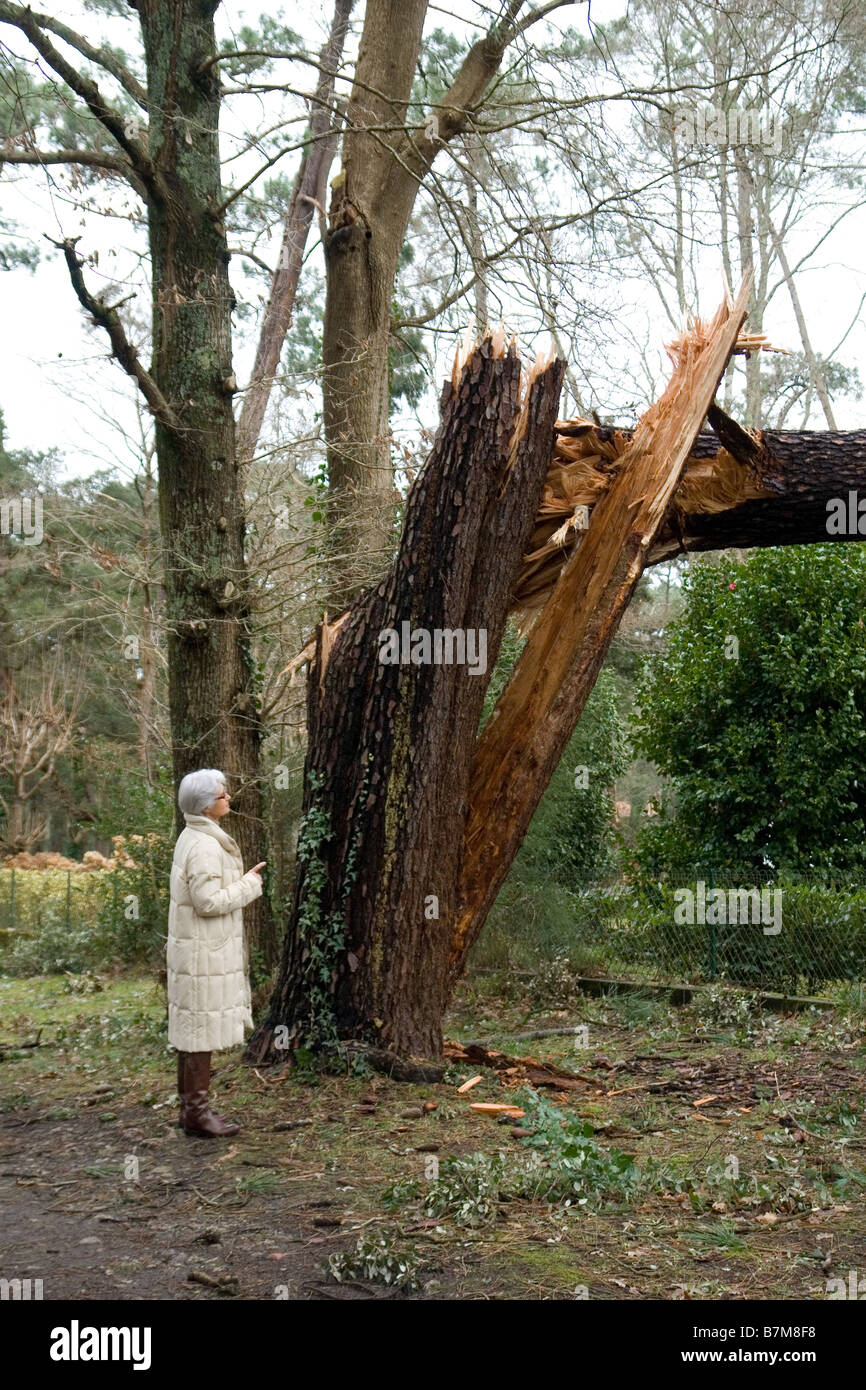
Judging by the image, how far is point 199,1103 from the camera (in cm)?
622

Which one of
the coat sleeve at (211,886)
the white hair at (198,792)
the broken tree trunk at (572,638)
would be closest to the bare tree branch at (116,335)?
the broken tree trunk at (572,638)

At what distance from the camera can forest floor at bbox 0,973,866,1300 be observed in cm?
437

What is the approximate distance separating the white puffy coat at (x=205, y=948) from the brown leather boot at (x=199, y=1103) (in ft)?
0.28

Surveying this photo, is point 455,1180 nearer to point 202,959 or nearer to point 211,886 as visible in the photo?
point 202,959

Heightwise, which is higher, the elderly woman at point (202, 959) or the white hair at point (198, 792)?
the white hair at point (198, 792)

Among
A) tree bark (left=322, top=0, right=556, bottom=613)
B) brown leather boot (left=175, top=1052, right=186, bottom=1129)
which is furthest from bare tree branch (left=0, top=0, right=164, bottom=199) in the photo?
brown leather boot (left=175, top=1052, right=186, bottom=1129)

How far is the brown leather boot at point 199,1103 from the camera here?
6156mm

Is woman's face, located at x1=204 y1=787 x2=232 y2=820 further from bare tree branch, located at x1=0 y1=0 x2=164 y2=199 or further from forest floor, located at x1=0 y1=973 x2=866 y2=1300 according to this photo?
bare tree branch, located at x1=0 y1=0 x2=164 y2=199

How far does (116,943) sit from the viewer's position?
14445 millimetres

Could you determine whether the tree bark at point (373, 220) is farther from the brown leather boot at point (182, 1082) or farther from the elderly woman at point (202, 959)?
the brown leather boot at point (182, 1082)

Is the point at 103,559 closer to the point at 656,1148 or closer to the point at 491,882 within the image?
the point at 491,882

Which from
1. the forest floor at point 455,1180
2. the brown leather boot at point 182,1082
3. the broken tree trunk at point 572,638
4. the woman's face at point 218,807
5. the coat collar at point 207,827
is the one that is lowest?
the forest floor at point 455,1180

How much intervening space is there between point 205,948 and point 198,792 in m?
0.75
